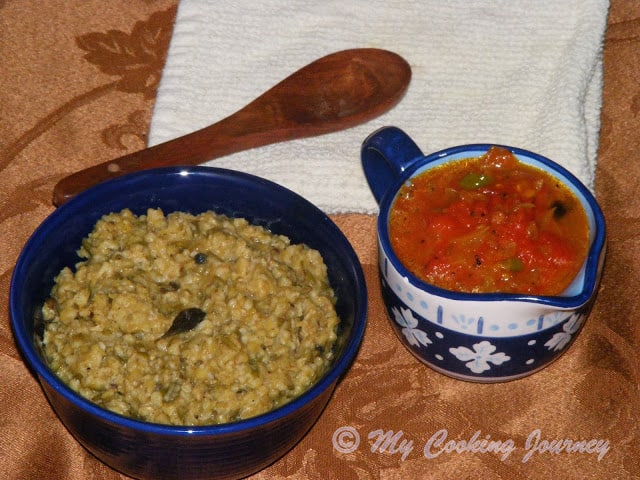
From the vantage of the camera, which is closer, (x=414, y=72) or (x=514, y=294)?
(x=514, y=294)

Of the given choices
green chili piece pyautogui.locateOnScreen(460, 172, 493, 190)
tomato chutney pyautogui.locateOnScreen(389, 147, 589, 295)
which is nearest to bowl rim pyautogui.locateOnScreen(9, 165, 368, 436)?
tomato chutney pyautogui.locateOnScreen(389, 147, 589, 295)

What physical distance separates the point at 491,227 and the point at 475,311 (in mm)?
172

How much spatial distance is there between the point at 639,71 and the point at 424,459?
1187 mm

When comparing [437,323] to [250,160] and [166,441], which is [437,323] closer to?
[166,441]

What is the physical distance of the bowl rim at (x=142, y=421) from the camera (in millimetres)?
1354

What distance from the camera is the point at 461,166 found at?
5.68 ft

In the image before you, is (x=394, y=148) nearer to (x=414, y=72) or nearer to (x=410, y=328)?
(x=410, y=328)

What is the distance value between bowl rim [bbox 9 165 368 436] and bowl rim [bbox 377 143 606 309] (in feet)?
0.26

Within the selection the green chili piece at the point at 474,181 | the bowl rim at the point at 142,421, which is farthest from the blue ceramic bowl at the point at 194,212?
the green chili piece at the point at 474,181

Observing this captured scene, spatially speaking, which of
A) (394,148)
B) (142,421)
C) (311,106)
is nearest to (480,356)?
(394,148)

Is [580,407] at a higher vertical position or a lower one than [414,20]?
lower

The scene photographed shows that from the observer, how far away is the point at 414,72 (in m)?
2.22

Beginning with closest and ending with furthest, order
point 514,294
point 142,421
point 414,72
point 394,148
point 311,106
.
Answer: point 142,421, point 514,294, point 394,148, point 311,106, point 414,72

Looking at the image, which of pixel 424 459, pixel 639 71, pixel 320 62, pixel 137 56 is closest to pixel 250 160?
pixel 320 62
